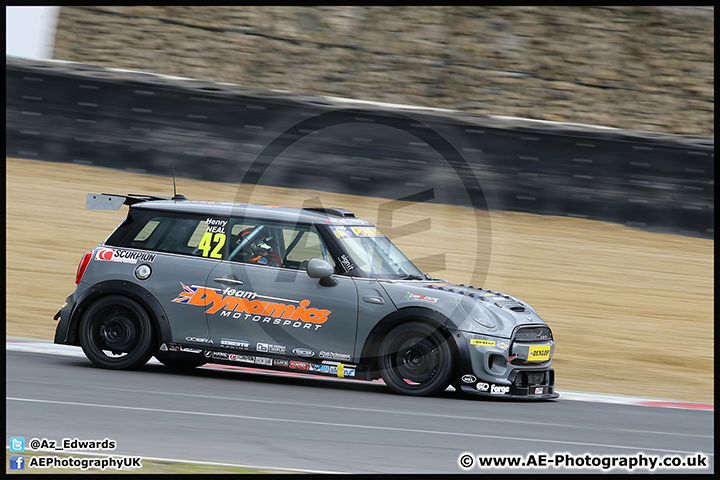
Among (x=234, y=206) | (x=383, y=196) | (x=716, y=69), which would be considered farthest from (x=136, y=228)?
(x=716, y=69)

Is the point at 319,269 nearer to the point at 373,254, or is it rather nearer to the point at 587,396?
the point at 373,254

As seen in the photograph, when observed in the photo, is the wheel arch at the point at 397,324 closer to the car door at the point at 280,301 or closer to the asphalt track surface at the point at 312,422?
the car door at the point at 280,301

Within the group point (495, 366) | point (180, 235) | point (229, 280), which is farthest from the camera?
point (180, 235)

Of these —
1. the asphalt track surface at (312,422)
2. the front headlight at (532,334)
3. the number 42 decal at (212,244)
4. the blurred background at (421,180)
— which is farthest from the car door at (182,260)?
the blurred background at (421,180)

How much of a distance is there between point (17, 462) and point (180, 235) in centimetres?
389

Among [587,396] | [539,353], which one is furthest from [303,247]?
[587,396]

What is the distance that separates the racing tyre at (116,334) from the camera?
8609 millimetres

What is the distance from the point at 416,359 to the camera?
8109mm

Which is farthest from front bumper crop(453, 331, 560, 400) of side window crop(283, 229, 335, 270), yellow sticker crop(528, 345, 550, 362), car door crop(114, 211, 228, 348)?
car door crop(114, 211, 228, 348)

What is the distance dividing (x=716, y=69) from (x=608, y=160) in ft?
33.9

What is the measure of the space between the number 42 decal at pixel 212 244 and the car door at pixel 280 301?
0.35 ft

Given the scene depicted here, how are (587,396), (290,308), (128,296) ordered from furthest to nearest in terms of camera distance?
(587,396) → (128,296) → (290,308)

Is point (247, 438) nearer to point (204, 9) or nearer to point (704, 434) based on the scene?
point (704, 434)

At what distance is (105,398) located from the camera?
287 inches
